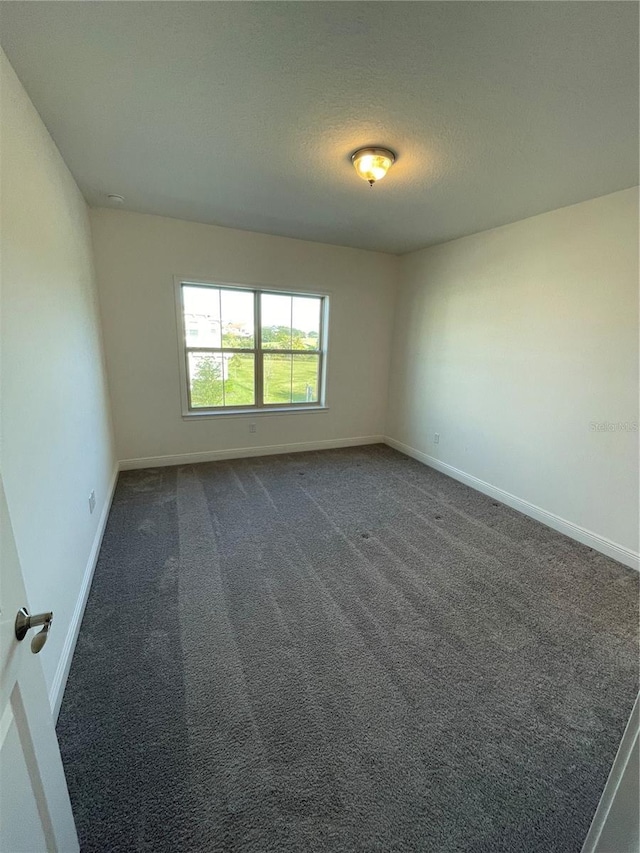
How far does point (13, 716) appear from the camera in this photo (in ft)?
2.23

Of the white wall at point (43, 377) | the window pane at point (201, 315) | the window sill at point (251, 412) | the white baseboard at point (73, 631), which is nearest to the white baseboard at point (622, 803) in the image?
the white baseboard at point (73, 631)

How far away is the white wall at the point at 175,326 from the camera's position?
3354mm

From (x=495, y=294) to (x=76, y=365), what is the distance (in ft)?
11.4

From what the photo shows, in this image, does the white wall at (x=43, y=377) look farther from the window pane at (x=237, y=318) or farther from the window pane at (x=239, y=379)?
the window pane at (x=239, y=379)

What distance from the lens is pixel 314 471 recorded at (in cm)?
392

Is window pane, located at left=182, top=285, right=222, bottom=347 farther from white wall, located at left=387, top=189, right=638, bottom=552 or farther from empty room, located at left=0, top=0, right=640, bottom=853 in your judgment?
white wall, located at left=387, top=189, right=638, bottom=552

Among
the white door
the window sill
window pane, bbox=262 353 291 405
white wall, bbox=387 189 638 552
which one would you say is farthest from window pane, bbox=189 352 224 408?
the white door

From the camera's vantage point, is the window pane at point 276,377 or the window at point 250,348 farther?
the window pane at point 276,377

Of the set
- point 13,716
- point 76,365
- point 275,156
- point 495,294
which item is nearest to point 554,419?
point 495,294

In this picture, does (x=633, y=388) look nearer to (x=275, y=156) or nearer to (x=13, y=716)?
(x=275, y=156)

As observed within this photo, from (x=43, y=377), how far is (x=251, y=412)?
261 centimetres

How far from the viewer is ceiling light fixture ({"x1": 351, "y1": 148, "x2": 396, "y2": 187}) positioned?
195cm

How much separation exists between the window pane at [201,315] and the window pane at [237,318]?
8 cm

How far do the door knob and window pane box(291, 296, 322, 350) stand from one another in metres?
3.82
